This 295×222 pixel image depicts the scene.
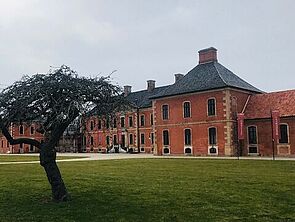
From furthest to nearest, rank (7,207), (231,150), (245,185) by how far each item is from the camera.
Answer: (231,150) < (245,185) < (7,207)

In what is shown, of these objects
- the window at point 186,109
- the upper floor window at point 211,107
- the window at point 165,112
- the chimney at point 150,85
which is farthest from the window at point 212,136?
the chimney at point 150,85

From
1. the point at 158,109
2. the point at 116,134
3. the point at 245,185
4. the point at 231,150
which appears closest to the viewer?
the point at 245,185

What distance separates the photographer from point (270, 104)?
34.3 metres

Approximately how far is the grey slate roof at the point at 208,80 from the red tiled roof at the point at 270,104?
6.07 feet

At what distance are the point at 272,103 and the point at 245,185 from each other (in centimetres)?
2408

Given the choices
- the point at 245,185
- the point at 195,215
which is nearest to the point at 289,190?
the point at 245,185

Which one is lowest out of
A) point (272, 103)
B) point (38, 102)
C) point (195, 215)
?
point (195, 215)

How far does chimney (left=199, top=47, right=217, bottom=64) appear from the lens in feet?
131

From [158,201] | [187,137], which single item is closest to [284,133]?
[187,137]

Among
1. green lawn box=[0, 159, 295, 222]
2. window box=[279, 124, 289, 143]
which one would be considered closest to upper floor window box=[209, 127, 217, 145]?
window box=[279, 124, 289, 143]

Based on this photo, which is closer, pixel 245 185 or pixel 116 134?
pixel 245 185

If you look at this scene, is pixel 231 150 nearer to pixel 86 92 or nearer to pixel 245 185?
pixel 245 185

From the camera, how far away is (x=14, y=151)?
69.1 metres

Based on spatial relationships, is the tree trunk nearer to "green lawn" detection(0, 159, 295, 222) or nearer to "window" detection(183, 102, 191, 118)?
"green lawn" detection(0, 159, 295, 222)
